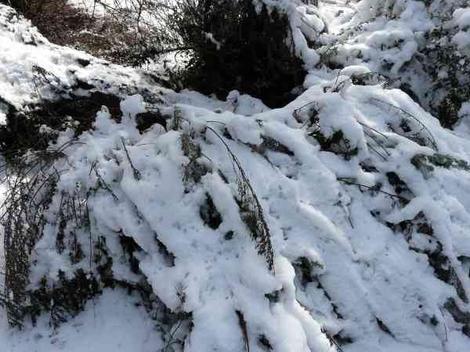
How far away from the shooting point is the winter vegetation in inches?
91.7

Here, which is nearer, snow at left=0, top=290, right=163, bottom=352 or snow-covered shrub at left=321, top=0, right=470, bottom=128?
snow at left=0, top=290, right=163, bottom=352

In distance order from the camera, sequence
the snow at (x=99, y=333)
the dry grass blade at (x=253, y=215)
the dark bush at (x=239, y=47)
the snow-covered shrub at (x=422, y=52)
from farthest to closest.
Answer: the snow-covered shrub at (x=422, y=52)
the dark bush at (x=239, y=47)
the snow at (x=99, y=333)
the dry grass blade at (x=253, y=215)

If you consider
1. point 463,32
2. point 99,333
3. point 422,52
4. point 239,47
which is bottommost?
point 99,333

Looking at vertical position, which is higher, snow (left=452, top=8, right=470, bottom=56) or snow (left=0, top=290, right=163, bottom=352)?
snow (left=452, top=8, right=470, bottom=56)

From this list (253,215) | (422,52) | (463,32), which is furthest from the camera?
(422,52)

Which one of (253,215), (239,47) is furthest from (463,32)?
(253,215)

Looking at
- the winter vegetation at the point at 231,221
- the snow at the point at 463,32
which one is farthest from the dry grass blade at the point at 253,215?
the snow at the point at 463,32

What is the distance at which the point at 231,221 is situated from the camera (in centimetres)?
244

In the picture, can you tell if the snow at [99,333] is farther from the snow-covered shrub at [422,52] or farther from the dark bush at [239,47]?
the snow-covered shrub at [422,52]

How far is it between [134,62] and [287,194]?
188 centimetres

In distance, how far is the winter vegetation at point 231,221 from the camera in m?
2.33

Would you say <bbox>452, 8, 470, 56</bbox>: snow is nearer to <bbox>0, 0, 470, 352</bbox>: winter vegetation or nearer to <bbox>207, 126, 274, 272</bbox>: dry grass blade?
<bbox>0, 0, 470, 352</bbox>: winter vegetation

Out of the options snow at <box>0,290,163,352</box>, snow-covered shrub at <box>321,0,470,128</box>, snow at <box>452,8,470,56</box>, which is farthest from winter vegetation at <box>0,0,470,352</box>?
snow at <box>452,8,470,56</box>

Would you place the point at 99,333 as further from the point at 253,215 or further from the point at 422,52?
the point at 422,52
